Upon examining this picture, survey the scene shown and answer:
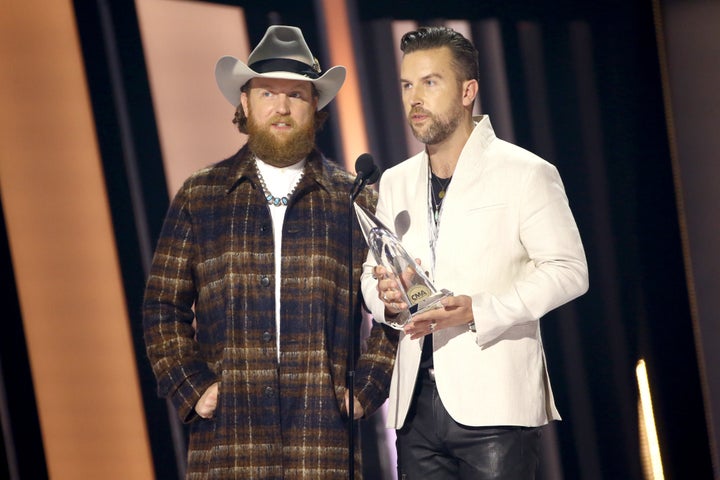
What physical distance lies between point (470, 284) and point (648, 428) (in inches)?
75.5

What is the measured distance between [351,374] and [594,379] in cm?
193

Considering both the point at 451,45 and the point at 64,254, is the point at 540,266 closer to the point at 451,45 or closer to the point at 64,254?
the point at 451,45

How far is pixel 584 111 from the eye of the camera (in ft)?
14.3

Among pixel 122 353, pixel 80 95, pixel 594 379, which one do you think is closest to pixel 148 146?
pixel 80 95

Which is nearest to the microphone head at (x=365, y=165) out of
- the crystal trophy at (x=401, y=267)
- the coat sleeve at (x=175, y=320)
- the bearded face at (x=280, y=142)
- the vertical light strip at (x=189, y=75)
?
the crystal trophy at (x=401, y=267)

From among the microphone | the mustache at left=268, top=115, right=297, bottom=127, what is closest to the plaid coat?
the mustache at left=268, top=115, right=297, bottom=127

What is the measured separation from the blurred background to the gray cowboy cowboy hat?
2.61 feet

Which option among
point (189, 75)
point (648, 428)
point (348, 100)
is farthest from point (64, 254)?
point (648, 428)

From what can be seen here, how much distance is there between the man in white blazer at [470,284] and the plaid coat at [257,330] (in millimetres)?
230

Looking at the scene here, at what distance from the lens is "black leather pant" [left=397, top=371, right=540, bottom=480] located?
274 centimetres

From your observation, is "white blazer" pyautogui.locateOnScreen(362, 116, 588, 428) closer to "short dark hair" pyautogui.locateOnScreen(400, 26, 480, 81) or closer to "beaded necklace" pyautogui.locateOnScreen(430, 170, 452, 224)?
"beaded necklace" pyautogui.locateOnScreen(430, 170, 452, 224)

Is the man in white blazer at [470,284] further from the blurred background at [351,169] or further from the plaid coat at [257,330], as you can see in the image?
the blurred background at [351,169]

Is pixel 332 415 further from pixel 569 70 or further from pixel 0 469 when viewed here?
pixel 569 70

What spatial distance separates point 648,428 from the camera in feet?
14.1
